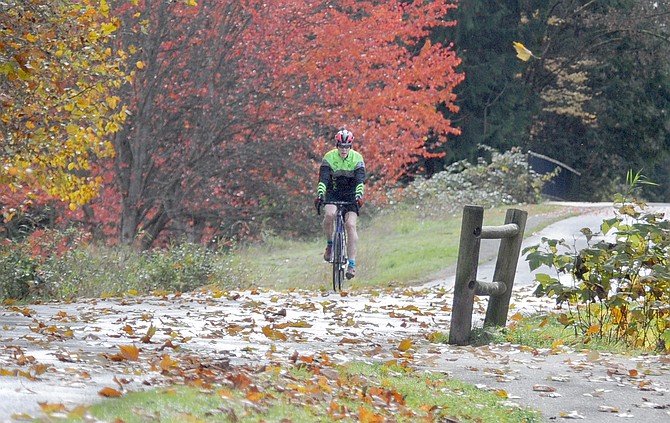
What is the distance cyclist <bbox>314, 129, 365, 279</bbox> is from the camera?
16111 millimetres

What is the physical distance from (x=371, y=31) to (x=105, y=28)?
1126 cm

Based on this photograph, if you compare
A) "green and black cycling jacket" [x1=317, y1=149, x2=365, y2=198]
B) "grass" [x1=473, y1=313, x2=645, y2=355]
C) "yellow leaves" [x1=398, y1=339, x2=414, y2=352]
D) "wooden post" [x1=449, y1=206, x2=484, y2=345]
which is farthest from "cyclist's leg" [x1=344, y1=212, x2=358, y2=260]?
"yellow leaves" [x1=398, y1=339, x2=414, y2=352]

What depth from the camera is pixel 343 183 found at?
16609 millimetres

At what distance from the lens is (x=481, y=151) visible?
41.8m

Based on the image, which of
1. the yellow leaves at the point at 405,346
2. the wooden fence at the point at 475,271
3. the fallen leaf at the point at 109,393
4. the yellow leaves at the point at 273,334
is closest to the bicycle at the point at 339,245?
the wooden fence at the point at 475,271

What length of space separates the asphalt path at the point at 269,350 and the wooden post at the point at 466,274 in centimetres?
20

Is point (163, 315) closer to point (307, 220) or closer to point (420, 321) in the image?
point (420, 321)

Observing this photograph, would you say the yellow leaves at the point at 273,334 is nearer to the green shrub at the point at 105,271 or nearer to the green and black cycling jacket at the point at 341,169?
the green and black cycling jacket at the point at 341,169

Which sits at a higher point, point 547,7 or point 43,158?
point 547,7

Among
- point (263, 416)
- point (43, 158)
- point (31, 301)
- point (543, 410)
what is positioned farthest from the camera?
point (31, 301)

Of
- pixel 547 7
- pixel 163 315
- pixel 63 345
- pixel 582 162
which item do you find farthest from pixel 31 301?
pixel 582 162

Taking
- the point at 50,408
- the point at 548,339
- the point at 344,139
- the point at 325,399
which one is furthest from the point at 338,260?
the point at 50,408

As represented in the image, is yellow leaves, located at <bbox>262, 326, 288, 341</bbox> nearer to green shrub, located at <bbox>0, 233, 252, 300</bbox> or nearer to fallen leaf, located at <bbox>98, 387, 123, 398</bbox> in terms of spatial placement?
fallen leaf, located at <bbox>98, 387, 123, 398</bbox>

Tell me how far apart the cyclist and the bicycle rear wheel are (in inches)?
2.8
